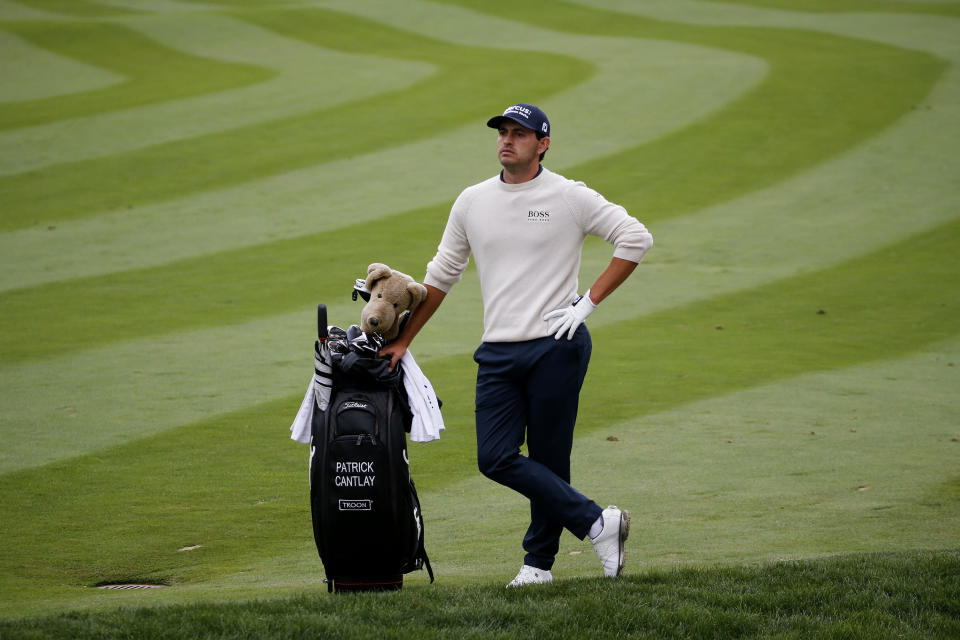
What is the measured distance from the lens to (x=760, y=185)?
723 inches

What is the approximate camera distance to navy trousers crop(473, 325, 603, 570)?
4996 millimetres

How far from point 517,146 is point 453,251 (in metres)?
0.61

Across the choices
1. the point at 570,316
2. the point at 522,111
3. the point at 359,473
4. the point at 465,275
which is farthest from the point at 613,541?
the point at 465,275

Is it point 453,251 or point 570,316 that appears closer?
point 570,316

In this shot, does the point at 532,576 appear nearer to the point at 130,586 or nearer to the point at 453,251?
the point at 453,251

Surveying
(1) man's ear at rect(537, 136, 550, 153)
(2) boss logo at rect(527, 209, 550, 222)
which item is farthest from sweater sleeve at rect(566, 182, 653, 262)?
(1) man's ear at rect(537, 136, 550, 153)

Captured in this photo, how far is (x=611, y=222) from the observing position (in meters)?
5.09

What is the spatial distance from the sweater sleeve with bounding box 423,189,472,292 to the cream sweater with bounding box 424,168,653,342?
0.12 meters

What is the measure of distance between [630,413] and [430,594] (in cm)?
470

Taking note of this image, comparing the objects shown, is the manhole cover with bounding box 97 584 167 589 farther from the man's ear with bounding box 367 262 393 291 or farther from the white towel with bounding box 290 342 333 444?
the man's ear with bounding box 367 262 393 291

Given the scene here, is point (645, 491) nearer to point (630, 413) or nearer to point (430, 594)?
point (630, 413)

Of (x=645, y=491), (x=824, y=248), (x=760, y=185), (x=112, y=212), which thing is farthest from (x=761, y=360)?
(x=112, y=212)

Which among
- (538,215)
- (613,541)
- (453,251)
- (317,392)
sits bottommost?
(613,541)

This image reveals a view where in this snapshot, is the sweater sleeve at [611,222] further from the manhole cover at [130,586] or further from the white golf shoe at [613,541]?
the manhole cover at [130,586]
